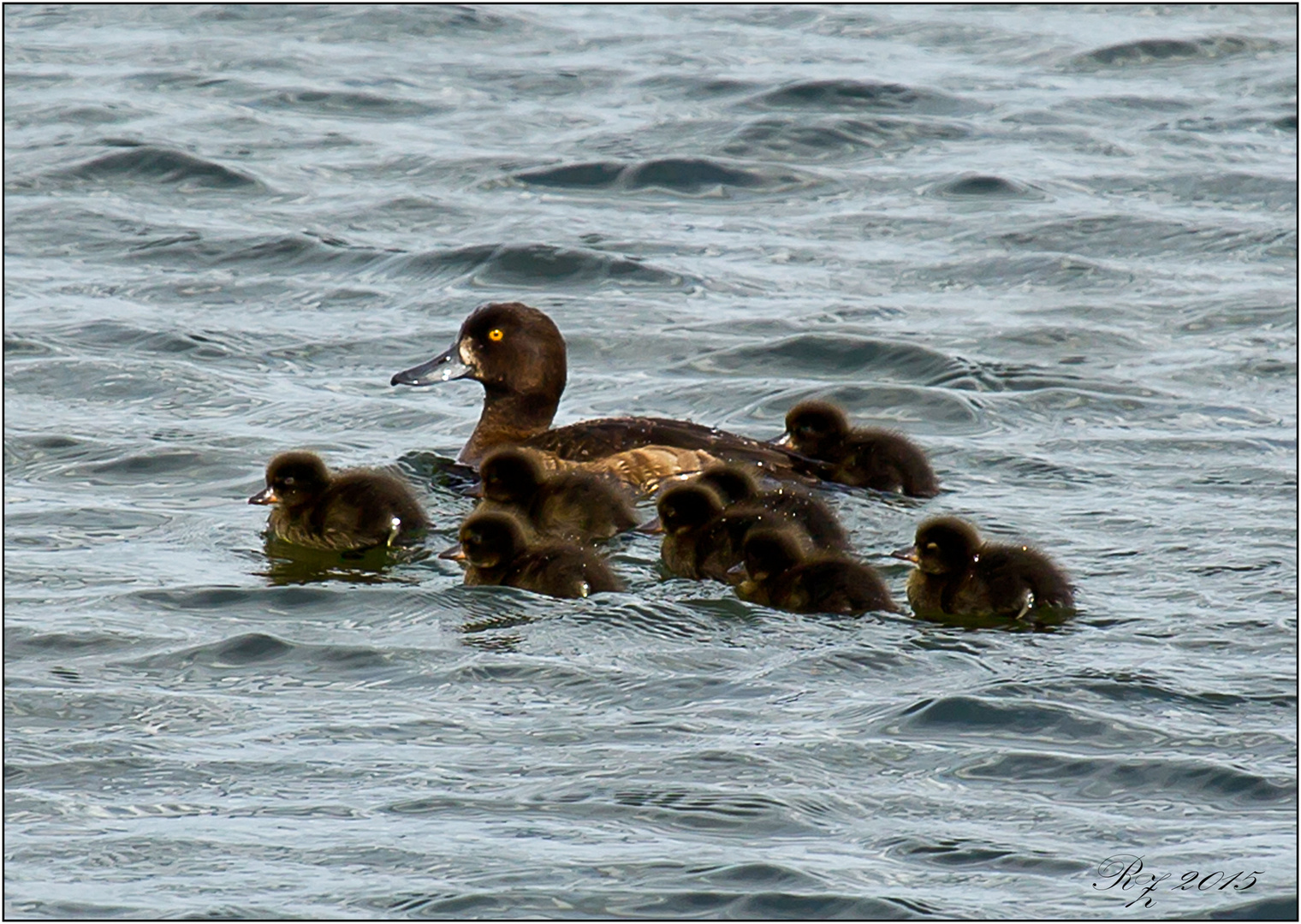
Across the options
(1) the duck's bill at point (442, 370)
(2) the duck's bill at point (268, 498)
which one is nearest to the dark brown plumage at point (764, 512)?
(2) the duck's bill at point (268, 498)

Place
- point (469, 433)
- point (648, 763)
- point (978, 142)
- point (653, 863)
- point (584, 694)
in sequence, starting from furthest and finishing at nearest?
point (978, 142) → point (469, 433) → point (584, 694) → point (648, 763) → point (653, 863)

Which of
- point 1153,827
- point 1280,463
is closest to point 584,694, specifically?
point 1153,827

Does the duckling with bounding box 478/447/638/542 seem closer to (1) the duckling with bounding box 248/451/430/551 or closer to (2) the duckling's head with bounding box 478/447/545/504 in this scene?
(2) the duckling's head with bounding box 478/447/545/504

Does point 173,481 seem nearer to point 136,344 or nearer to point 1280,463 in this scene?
point 136,344

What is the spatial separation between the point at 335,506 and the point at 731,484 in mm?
1409

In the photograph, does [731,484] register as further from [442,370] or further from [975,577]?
[442,370]

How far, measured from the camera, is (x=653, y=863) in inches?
231

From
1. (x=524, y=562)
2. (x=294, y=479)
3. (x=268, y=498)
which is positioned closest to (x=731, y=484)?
(x=524, y=562)

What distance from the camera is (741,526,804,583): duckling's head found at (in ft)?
25.5

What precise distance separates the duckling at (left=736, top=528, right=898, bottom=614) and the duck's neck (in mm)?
2265

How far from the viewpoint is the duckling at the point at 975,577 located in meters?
7.67

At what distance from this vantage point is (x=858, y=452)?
9.32m

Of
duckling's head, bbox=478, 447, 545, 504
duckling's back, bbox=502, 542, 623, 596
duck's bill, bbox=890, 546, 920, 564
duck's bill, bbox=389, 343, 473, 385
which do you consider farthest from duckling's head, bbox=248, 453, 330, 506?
duck's bill, bbox=890, 546, 920, 564

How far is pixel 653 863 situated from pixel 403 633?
195 centimetres
